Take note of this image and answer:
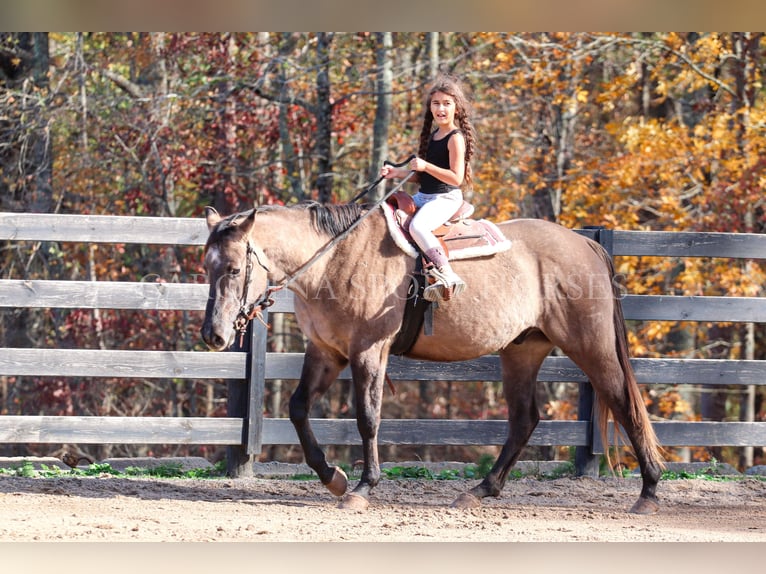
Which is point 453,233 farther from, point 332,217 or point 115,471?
point 115,471

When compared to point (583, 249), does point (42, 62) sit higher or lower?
higher

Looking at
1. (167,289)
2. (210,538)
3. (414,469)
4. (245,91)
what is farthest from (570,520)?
(245,91)

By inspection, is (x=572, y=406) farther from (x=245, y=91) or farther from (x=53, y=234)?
(x=53, y=234)

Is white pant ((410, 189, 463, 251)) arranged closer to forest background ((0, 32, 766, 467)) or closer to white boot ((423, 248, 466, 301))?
white boot ((423, 248, 466, 301))

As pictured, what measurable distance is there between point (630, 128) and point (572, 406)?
4.55m

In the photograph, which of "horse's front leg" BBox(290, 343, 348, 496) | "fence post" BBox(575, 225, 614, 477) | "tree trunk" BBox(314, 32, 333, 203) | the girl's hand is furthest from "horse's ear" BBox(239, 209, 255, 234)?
"tree trunk" BBox(314, 32, 333, 203)

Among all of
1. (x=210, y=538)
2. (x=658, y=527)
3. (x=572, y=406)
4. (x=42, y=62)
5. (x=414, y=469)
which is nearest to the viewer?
(x=210, y=538)

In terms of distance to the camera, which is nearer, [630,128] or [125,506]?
[125,506]

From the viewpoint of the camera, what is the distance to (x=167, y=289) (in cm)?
659

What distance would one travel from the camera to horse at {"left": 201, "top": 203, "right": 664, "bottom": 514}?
543 cm

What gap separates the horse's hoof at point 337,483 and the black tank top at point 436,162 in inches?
70.9

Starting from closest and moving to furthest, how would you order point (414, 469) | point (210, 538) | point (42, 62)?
point (210, 538) < point (414, 469) < point (42, 62)

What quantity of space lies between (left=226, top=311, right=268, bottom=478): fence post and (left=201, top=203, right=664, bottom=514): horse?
888mm

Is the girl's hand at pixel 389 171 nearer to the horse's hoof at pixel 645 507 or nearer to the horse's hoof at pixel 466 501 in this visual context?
the horse's hoof at pixel 466 501
